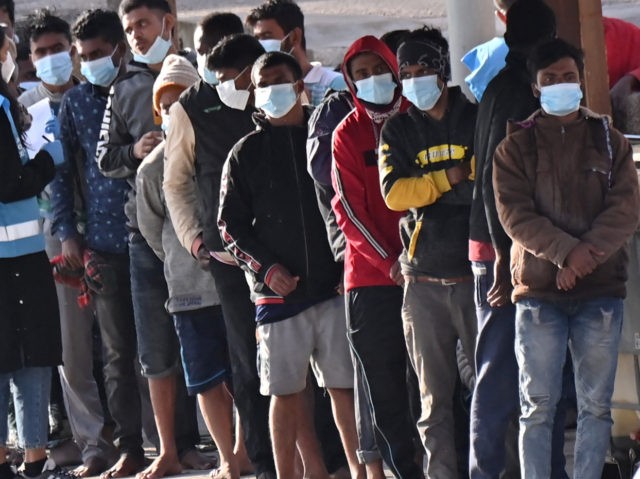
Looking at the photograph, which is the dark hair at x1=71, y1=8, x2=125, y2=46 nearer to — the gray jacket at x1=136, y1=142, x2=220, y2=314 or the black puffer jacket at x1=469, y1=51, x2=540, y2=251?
the gray jacket at x1=136, y1=142, x2=220, y2=314

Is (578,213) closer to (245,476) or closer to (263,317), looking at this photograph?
(263,317)

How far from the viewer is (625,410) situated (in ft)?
23.9

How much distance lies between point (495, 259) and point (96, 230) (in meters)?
2.83

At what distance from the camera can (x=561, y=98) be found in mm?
6477

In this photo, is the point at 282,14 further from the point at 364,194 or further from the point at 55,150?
the point at 364,194

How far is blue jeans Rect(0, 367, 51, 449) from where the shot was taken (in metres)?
8.51

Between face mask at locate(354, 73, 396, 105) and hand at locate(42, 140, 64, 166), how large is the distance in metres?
2.12

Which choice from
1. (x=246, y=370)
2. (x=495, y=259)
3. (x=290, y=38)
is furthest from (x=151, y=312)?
(x=495, y=259)

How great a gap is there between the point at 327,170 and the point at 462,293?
0.84 metres

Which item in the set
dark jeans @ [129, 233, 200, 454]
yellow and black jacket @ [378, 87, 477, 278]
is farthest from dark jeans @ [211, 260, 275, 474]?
yellow and black jacket @ [378, 87, 477, 278]

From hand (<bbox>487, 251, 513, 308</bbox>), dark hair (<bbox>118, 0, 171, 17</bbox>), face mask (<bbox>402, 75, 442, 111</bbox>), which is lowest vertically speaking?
hand (<bbox>487, 251, 513, 308</bbox>)

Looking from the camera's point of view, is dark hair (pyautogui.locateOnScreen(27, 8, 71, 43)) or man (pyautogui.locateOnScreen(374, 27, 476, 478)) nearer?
man (pyautogui.locateOnScreen(374, 27, 476, 478))

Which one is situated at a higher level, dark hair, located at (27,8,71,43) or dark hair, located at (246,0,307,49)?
dark hair, located at (27,8,71,43)

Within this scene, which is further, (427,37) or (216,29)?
(216,29)
